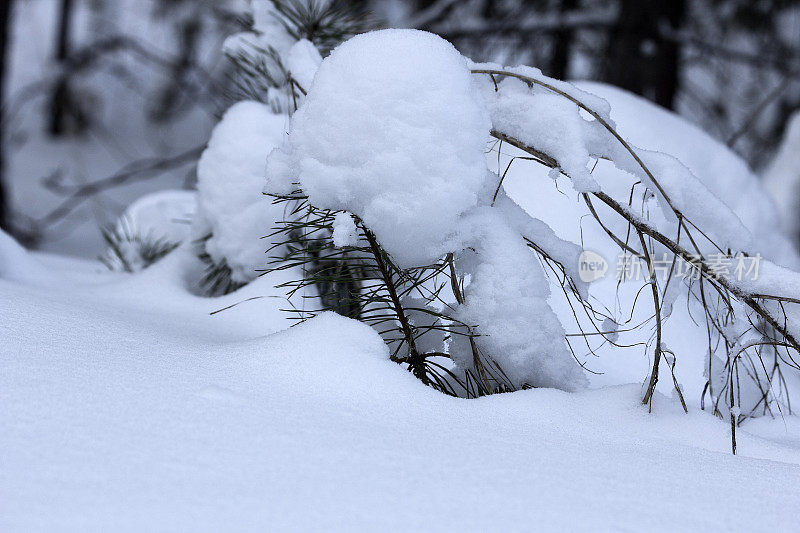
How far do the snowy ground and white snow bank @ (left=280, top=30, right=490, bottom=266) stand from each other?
0.18 meters

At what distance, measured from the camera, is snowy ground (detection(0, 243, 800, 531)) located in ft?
1.99

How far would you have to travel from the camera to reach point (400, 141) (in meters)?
0.90

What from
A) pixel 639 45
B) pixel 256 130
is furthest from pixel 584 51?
pixel 256 130

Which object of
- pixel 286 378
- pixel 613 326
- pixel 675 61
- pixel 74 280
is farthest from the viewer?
pixel 675 61

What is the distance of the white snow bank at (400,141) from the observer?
90 centimetres

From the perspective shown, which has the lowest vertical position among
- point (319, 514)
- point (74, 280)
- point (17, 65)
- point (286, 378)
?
point (319, 514)

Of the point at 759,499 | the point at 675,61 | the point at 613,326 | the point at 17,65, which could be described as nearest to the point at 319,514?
the point at 759,499

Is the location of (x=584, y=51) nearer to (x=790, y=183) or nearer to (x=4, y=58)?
(x=790, y=183)

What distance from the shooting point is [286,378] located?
2.91 ft

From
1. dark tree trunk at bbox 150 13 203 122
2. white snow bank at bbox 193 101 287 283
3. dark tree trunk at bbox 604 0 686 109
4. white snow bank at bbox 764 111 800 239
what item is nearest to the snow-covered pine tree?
white snow bank at bbox 193 101 287 283

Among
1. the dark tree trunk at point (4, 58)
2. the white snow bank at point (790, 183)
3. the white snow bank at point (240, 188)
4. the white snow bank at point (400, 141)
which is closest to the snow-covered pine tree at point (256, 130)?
the white snow bank at point (240, 188)

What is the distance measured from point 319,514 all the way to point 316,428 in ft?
0.54

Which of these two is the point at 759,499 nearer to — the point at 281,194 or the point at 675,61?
the point at 281,194

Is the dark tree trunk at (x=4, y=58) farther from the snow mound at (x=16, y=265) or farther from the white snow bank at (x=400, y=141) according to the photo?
the white snow bank at (x=400, y=141)
